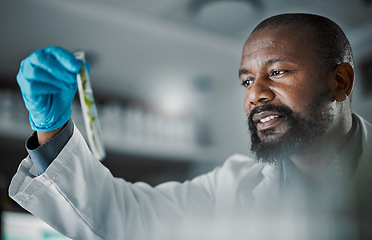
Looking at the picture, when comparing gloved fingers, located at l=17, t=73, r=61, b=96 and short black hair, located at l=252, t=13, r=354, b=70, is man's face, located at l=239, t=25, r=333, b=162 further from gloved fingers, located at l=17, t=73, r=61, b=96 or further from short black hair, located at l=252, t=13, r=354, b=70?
gloved fingers, located at l=17, t=73, r=61, b=96

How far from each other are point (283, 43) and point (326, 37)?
7cm

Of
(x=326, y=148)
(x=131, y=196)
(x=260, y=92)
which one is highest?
(x=260, y=92)

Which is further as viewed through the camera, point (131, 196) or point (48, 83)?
point (131, 196)

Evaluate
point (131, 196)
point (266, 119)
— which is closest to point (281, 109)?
point (266, 119)

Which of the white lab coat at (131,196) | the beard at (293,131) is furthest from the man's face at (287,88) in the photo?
the white lab coat at (131,196)

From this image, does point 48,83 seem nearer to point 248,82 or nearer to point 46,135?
point 46,135

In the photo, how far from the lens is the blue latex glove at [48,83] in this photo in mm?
621

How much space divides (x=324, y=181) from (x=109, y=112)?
168 centimetres

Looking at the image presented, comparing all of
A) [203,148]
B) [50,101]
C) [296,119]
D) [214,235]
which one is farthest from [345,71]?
[203,148]

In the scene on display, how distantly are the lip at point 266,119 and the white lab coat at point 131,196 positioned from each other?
0.44 ft

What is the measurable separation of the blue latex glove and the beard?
344 millimetres

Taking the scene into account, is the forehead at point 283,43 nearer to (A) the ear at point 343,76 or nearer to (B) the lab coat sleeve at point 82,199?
(A) the ear at point 343,76

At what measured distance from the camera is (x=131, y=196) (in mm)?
771

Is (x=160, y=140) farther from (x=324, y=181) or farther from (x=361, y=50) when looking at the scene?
(x=324, y=181)
